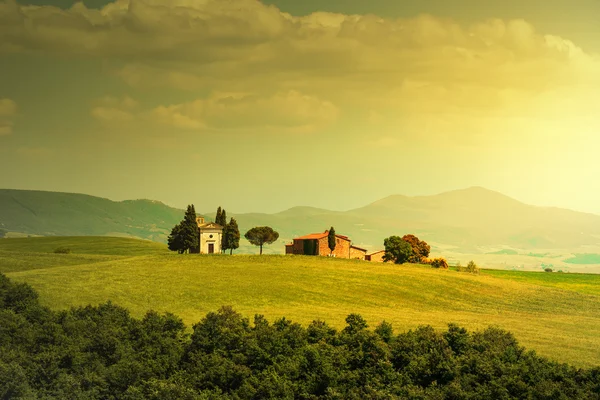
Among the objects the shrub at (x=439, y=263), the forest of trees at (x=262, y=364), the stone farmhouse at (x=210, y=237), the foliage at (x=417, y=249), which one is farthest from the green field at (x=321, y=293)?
the foliage at (x=417, y=249)

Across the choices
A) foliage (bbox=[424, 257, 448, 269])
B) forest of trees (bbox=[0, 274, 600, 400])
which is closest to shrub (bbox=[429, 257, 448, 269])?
foliage (bbox=[424, 257, 448, 269])

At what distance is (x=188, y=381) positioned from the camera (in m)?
34.8

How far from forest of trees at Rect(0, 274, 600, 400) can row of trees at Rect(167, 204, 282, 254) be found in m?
62.8

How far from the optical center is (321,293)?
73000 mm

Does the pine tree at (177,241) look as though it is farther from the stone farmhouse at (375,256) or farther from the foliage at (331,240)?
the stone farmhouse at (375,256)

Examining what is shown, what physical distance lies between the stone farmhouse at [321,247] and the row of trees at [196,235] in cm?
1337

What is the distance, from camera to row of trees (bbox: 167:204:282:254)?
106 m

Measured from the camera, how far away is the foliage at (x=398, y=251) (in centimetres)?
11938

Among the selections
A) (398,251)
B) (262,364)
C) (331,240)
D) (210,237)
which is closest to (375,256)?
(398,251)

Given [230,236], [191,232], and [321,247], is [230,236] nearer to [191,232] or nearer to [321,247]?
[191,232]

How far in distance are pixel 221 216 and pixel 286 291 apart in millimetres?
44283

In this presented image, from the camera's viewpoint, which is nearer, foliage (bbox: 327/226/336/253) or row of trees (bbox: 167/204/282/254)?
row of trees (bbox: 167/204/282/254)

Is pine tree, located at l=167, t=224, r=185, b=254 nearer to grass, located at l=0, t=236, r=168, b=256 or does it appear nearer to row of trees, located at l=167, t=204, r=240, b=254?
row of trees, located at l=167, t=204, r=240, b=254

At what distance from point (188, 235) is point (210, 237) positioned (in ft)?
18.4
